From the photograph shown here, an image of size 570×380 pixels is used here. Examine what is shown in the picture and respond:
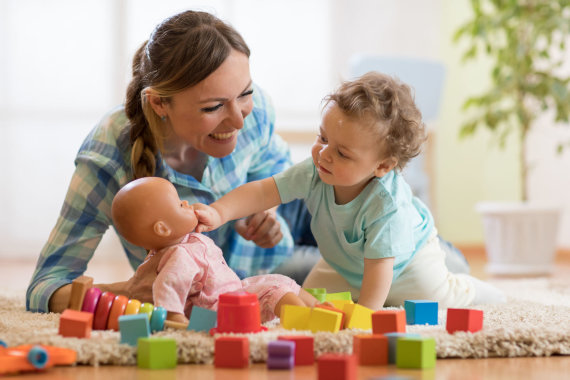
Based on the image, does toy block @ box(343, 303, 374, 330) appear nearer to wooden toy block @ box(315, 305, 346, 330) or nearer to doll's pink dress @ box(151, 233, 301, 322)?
wooden toy block @ box(315, 305, 346, 330)

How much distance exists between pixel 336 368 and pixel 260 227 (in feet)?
2.44

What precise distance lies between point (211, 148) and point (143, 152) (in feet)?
0.50

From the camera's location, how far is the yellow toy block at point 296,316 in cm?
116

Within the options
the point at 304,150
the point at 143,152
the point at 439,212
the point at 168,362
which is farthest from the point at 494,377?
the point at 439,212

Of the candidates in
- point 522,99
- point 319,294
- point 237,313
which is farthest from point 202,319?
point 522,99

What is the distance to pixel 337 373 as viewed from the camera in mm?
871

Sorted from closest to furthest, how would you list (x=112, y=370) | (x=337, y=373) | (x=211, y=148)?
1. (x=337, y=373)
2. (x=112, y=370)
3. (x=211, y=148)

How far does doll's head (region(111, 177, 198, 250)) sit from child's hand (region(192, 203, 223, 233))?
0.23 ft

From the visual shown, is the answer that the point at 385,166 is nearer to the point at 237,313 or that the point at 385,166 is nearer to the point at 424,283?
the point at 424,283

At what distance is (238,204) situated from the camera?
140 cm

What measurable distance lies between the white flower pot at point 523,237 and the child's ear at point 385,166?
166cm

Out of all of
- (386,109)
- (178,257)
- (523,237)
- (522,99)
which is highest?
(522,99)

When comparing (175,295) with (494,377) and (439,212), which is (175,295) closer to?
(494,377)

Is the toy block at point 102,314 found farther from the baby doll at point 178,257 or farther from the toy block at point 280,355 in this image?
the toy block at point 280,355
